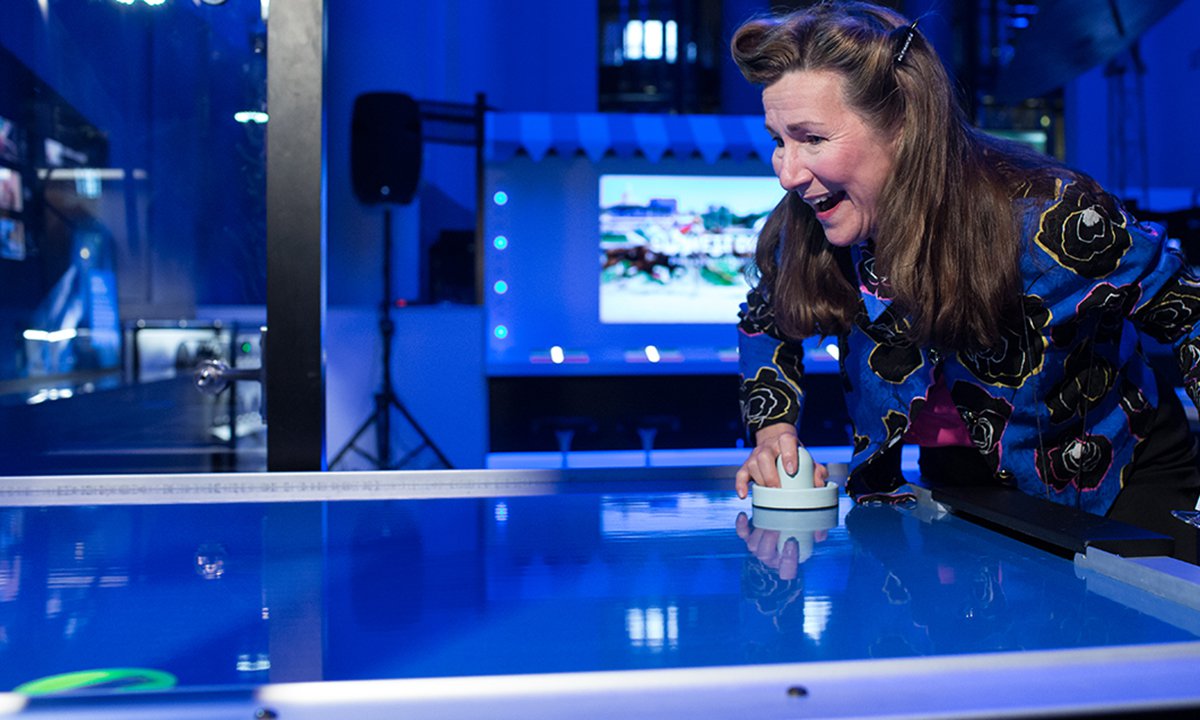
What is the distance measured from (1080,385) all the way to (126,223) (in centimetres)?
148

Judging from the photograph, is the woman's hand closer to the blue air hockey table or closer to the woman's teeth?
the blue air hockey table

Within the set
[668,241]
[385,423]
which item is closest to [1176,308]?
[385,423]

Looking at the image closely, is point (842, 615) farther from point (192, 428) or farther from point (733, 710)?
point (192, 428)

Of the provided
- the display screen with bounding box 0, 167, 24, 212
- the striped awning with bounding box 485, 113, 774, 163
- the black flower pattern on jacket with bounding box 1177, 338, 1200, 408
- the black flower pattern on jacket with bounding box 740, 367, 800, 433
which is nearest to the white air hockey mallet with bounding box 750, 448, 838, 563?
the black flower pattern on jacket with bounding box 740, 367, 800, 433

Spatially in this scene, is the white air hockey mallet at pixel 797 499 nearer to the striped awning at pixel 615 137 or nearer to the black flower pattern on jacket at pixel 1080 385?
the black flower pattern on jacket at pixel 1080 385

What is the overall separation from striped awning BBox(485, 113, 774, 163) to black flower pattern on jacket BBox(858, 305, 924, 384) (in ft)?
11.0

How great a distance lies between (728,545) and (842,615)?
0.22 metres

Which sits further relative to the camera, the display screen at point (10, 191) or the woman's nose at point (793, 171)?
the display screen at point (10, 191)

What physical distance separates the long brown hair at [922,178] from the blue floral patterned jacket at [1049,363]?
3 cm

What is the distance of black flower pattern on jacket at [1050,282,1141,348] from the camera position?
1.01 m

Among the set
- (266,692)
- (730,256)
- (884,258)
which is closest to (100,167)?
(884,258)

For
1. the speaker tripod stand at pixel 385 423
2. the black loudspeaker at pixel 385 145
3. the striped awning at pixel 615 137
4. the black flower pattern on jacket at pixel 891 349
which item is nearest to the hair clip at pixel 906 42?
the black flower pattern on jacket at pixel 891 349

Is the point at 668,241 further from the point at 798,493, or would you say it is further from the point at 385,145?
the point at 798,493

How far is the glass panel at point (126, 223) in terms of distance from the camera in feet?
5.55
